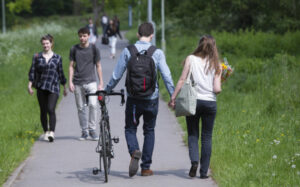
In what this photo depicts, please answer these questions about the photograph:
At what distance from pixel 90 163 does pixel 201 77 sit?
2.11 metres

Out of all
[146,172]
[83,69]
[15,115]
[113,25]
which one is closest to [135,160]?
[146,172]

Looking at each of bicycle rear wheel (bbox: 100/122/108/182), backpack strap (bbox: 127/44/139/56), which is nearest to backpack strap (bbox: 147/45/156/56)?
backpack strap (bbox: 127/44/139/56)

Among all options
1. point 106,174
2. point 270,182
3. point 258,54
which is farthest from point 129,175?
point 258,54

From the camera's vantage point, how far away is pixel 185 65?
6.48 m

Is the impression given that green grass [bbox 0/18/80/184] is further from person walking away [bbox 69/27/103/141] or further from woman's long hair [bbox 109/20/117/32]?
woman's long hair [bbox 109/20/117/32]

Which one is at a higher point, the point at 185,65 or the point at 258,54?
the point at 185,65

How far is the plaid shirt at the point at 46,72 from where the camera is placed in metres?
9.05

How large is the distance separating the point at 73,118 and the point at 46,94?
2498 mm

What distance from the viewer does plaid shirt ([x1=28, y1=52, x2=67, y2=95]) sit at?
9047 mm

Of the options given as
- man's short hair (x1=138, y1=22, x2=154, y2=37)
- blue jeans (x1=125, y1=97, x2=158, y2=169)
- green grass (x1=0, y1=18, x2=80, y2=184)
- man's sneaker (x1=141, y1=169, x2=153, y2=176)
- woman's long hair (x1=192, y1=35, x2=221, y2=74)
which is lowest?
green grass (x1=0, y1=18, x2=80, y2=184)

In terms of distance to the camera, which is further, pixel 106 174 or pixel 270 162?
pixel 270 162

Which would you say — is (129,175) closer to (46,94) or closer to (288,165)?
(288,165)

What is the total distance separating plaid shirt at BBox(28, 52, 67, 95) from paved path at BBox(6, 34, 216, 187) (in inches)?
33.9

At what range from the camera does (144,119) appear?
6.77m
